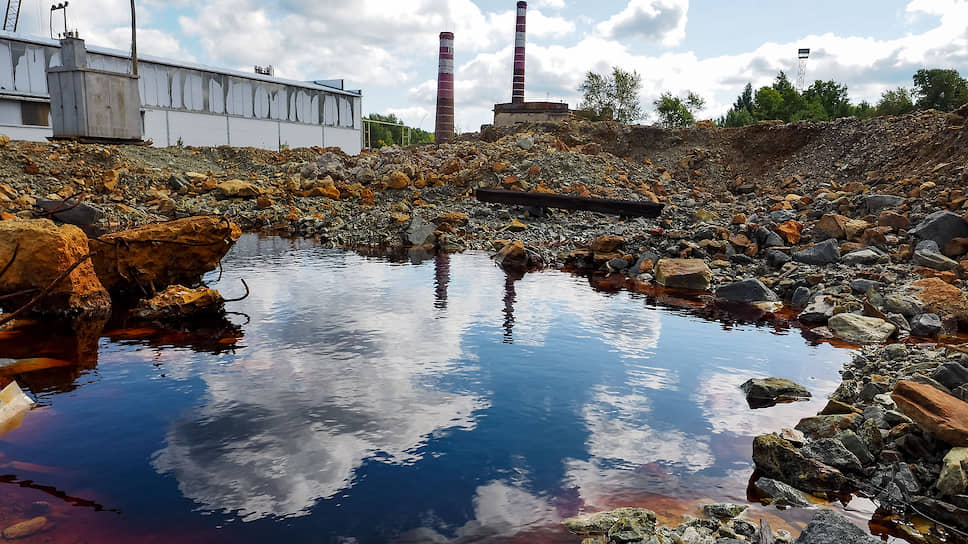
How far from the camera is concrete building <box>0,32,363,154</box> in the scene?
28.4 metres

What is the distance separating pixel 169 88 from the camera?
3303 cm

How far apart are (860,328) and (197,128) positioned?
33.8 m

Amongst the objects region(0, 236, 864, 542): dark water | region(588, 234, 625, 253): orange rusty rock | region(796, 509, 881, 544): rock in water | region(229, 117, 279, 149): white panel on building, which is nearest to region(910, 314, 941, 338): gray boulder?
region(0, 236, 864, 542): dark water

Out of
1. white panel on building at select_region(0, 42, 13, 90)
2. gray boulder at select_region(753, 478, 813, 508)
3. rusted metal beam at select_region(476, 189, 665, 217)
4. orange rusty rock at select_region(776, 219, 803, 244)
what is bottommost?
gray boulder at select_region(753, 478, 813, 508)

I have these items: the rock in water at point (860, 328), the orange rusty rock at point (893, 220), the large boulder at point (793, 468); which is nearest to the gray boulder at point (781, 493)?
the large boulder at point (793, 468)

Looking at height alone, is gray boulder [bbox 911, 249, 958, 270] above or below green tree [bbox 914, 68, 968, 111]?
below

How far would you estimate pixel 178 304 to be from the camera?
9523 mm

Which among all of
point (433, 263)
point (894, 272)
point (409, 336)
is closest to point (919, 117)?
point (894, 272)

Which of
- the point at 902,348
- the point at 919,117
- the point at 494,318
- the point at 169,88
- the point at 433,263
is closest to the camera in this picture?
the point at 902,348

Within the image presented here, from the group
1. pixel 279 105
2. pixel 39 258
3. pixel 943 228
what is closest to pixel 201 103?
pixel 279 105

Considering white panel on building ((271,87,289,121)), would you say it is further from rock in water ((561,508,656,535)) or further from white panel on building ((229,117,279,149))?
rock in water ((561,508,656,535))

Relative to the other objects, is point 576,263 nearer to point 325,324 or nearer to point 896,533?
point 325,324

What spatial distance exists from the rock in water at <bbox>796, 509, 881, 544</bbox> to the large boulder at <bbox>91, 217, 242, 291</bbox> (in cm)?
870

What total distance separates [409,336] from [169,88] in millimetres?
30315
